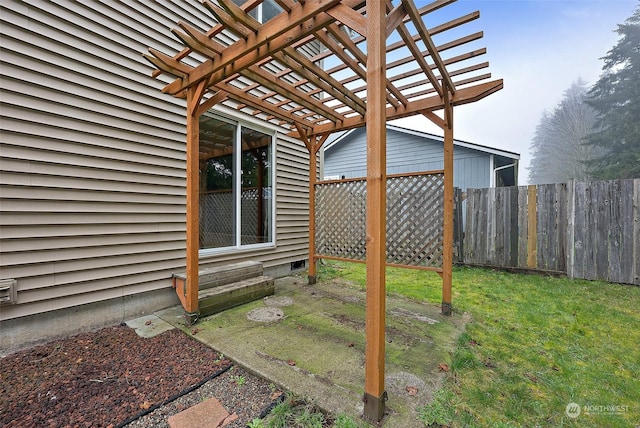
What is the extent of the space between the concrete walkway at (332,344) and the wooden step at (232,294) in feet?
0.33

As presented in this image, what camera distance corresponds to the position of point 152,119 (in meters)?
3.08

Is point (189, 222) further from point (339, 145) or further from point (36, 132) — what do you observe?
point (339, 145)

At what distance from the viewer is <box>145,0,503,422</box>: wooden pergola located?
5.26 feet

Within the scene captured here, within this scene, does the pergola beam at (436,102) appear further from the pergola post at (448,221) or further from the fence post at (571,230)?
the fence post at (571,230)

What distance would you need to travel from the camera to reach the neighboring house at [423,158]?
27.6 feet

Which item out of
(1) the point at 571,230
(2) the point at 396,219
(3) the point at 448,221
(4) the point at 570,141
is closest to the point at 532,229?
(1) the point at 571,230

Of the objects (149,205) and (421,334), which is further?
(149,205)

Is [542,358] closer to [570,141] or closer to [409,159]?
[409,159]

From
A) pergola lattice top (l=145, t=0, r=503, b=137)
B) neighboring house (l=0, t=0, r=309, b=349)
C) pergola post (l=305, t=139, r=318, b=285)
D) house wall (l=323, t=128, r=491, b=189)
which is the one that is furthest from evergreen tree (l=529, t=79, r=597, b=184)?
neighboring house (l=0, t=0, r=309, b=349)

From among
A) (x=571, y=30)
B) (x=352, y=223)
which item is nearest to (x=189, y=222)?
(x=352, y=223)

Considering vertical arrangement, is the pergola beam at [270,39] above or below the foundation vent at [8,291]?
above

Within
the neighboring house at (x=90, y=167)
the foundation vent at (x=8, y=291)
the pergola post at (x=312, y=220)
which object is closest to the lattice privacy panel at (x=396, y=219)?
the pergola post at (x=312, y=220)

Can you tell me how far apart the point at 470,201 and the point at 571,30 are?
597 inches

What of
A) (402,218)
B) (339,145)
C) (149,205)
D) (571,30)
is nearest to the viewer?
(149,205)
